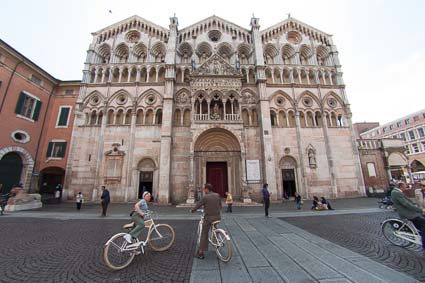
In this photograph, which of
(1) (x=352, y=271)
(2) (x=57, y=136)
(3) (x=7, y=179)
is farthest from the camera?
(2) (x=57, y=136)

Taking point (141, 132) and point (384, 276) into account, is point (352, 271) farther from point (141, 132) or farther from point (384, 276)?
point (141, 132)

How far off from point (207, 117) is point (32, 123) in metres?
20.3

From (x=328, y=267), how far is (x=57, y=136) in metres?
27.7

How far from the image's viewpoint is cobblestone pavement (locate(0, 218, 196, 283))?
12.6 feet

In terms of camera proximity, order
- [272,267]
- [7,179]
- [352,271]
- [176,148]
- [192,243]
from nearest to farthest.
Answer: [352,271] → [272,267] → [192,243] → [7,179] → [176,148]

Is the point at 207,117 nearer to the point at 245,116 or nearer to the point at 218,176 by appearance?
the point at 245,116

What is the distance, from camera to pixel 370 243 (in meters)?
5.73

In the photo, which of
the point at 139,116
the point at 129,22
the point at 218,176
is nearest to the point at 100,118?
the point at 139,116

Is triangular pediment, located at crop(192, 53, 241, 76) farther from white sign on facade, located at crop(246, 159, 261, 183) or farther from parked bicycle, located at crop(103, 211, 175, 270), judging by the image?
parked bicycle, located at crop(103, 211, 175, 270)

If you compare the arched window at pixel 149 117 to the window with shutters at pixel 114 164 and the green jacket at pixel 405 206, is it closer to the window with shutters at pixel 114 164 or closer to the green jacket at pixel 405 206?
the window with shutters at pixel 114 164

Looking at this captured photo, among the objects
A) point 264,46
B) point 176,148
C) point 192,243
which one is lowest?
point 192,243

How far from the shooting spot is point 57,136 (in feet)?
67.4

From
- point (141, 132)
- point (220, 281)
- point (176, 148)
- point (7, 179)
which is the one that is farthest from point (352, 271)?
point (7, 179)

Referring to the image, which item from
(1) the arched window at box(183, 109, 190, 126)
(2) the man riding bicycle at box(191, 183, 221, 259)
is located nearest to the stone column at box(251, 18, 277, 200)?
(1) the arched window at box(183, 109, 190, 126)
